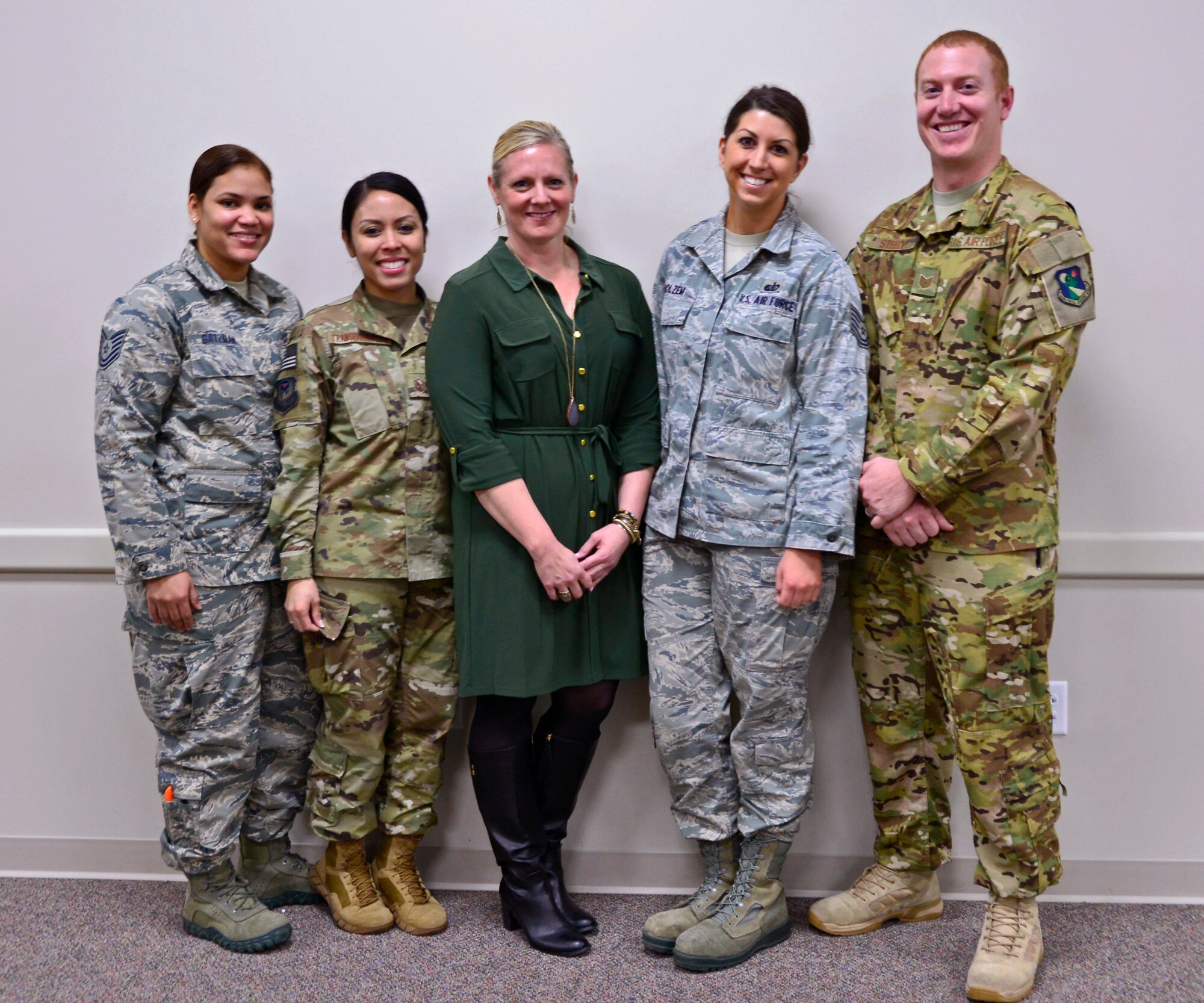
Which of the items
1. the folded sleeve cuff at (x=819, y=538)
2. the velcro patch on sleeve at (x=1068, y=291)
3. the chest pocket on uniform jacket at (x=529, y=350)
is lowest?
the folded sleeve cuff at (x=819, y=538)

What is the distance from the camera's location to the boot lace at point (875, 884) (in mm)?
2203

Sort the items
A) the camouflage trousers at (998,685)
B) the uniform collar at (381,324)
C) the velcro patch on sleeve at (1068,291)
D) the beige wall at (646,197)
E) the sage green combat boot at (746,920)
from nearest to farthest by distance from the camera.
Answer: the velcro patch on sleeve at (1068,291) < the camouflage trousers at (998,685) < the sage green combat boot at (746,920) < the uniform collar at (381,324) < the beige wall at (646,197)

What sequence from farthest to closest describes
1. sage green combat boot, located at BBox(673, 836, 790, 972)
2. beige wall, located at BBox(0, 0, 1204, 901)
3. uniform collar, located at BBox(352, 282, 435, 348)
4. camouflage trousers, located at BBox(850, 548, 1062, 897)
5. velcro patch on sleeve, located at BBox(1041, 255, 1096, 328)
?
beige wall, located at BBox(0, 0, 1204, 901), uniform collar, located at BBox(352, 282, 435, 348), sage green combat boot, located at BBox(673, 836, 790, 972), camouflage trousers, located at BBox(850, 548, 1062, 897), velcro patch on sleeve, located at BBox(1041, 255, 1096, 328)

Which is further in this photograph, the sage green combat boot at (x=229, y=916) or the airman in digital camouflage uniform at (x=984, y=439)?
the sage green combat boot at (x=229, y=916)

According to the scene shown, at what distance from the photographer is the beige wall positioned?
2.24 metres

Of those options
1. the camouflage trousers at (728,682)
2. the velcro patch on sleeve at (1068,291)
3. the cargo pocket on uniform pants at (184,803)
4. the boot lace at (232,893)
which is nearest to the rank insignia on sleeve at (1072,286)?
the velcro patch on sleeve at (1068,291)

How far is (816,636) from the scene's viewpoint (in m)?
2.05

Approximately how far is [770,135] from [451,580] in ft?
3.85

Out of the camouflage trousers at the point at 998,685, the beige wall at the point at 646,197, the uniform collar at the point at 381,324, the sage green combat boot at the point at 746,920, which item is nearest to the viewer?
the camouflage trousers at the point at 998,685

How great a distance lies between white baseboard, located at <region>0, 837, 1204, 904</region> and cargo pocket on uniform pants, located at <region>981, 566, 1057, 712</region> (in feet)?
2.15

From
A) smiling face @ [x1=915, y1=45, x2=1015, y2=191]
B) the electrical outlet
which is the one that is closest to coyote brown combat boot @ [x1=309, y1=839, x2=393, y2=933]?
the electrical outlet

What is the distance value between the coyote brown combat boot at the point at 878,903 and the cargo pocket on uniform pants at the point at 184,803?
139 cm

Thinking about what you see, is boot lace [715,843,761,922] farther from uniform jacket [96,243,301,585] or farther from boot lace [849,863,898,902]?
uniform jacket [96,243,301,585]

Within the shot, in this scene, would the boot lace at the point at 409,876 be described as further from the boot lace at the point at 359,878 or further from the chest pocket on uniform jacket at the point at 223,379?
the chest pocket on uniform jacket at the point at 223,379
